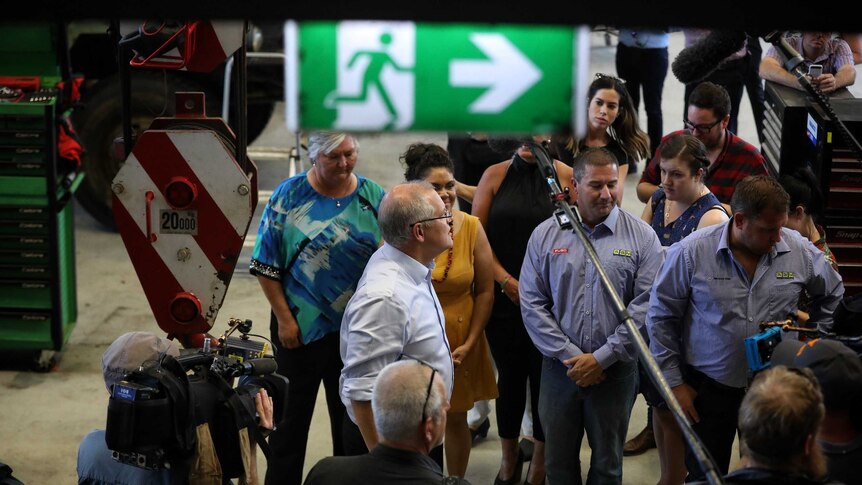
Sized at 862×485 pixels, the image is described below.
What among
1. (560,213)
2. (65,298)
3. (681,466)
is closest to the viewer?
(560,213)

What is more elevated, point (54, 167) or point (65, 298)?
point (54, 167)

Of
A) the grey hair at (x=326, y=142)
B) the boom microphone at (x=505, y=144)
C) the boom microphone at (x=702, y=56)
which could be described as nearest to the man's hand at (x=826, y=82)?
the boom microphone at (x=702, y=56)

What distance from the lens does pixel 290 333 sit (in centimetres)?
472

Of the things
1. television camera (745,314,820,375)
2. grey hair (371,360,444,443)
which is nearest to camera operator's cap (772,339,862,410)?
television camera (745,314,820,375)

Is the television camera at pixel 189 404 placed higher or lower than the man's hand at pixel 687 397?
higher

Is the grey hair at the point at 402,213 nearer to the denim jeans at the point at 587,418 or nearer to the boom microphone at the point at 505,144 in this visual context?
the denim jeans at the point at 587,418

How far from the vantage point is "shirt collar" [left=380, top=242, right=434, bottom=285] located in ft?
13.4

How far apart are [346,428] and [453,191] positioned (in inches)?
44.1

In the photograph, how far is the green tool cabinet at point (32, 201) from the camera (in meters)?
6.07

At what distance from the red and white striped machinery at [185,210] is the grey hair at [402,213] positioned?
0.51 metres

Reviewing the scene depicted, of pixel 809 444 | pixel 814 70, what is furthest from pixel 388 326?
pixel 814 70

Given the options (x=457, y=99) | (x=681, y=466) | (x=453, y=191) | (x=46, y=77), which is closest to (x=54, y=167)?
(x=46, y=77)

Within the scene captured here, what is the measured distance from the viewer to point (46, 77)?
6.18m

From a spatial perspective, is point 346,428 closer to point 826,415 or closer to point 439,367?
point 439,367
